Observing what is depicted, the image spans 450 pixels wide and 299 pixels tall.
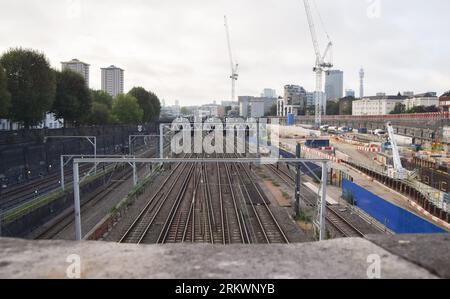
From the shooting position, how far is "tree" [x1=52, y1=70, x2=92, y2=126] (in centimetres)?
4097

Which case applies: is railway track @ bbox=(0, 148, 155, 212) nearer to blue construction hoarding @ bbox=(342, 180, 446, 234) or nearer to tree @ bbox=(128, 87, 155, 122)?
blue construction hoarding @ bbox=(342, 180, 446, 234)

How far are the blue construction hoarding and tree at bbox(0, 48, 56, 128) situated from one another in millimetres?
26334

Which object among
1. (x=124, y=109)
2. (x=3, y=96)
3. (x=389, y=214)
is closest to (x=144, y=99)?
(x=124, y=109)

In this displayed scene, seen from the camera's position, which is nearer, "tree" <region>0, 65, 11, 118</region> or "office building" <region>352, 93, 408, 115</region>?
"tree" <region>0, 65, 11, 118</region>

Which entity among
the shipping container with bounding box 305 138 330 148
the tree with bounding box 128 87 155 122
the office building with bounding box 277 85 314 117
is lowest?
the shipping container with bounding box 305 138 330 148

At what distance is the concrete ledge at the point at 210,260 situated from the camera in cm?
274

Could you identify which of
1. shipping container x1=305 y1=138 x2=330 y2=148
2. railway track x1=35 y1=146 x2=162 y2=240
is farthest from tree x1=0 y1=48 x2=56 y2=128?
shipping container x1=305 y1=138 x2=330 y2=148

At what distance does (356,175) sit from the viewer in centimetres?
3278

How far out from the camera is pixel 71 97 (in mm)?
41344

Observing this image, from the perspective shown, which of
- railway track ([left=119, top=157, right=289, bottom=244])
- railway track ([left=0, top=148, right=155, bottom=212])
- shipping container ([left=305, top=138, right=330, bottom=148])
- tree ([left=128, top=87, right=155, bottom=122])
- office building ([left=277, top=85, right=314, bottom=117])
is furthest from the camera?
office building ([left=277, top=85, right=314, bottom=117])

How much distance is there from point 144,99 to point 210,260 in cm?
8574

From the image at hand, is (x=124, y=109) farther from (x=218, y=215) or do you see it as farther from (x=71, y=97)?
(x=218, y=215)
